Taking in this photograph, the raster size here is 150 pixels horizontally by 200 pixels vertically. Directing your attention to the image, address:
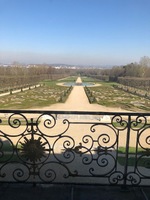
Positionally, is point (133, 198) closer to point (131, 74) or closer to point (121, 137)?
point (121, 137)

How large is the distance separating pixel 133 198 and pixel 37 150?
138cm

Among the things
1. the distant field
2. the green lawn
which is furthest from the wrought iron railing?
the distant field

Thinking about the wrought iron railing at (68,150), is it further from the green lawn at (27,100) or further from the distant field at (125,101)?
the distant field at (125,101)

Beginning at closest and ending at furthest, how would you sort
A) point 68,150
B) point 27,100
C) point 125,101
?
point 68,150 → point 27,100 → point 125,101

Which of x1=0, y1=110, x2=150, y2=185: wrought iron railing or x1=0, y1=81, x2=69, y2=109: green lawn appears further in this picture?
x1=0, y1=81, x2=69, y2=109: green lawn

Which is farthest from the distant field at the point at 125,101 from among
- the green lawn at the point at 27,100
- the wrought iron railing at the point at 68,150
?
the wrought iron railing at the point at 68,150

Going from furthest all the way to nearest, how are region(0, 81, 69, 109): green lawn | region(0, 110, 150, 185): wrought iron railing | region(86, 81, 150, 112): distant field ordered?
region(86, 81, 150, 112): distant field → region(0, 81, 69, 109): green lawn → region(0, 110, 150, 185): wrought iron railing

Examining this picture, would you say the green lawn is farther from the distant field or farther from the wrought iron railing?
the wrought iron railing

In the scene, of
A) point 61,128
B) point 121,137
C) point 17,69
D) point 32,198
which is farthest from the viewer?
point 17,69

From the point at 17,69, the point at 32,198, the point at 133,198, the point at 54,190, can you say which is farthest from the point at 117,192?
the point at 17,69

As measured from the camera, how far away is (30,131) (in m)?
3.04

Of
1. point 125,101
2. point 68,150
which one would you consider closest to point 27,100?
point 125,101

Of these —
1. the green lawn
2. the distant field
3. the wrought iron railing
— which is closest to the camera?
the wrought iron railing

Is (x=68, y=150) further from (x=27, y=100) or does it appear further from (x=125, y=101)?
(x=125, y=101)
